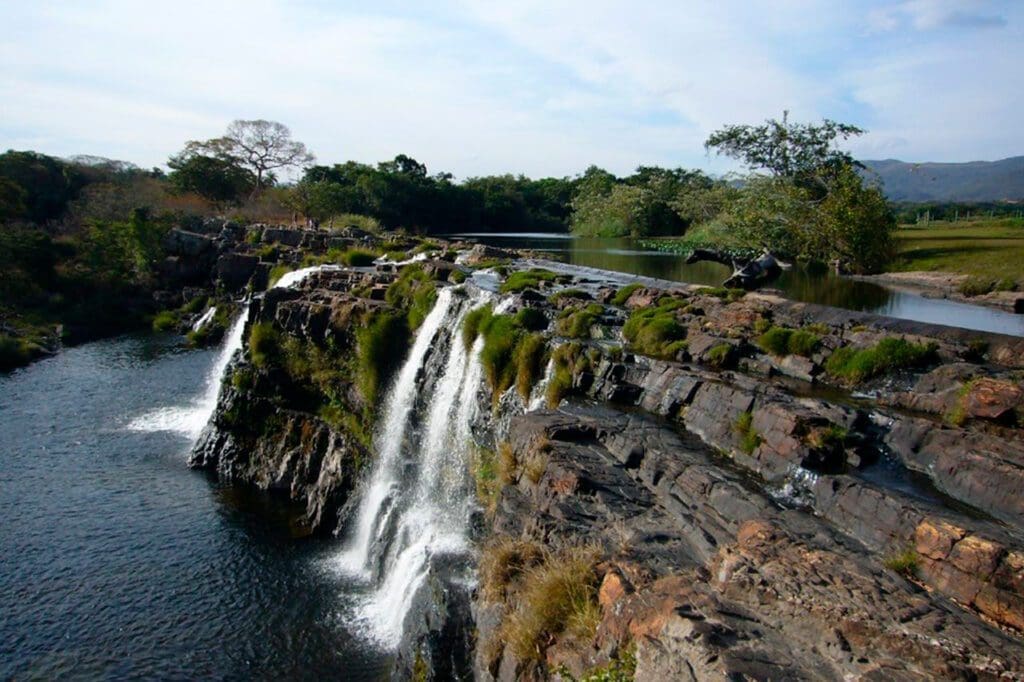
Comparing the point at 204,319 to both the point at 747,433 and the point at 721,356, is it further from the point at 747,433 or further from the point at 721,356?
the point at 747,433

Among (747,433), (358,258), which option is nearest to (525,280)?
(747,433)

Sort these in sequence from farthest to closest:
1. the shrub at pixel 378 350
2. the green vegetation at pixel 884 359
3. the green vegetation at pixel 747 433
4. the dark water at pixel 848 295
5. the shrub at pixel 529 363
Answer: the shrub at pixel 378 350 < the dark water at pixel 848 295 < the shrub at pixel 529 363 < the green vegetation at pixel 884 359 < the green vegetation at pixel 747 433

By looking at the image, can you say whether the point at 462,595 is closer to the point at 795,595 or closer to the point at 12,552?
the point at 795,595

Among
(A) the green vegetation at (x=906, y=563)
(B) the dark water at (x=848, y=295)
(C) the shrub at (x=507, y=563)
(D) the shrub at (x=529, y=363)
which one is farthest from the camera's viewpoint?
(B) the dark water at (x=848, y=295)

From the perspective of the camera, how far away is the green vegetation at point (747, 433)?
9.80 metres

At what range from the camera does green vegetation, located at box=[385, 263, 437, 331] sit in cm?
2097

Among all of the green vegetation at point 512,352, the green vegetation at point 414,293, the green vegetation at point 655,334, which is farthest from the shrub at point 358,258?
the green vegetation at point 655,334

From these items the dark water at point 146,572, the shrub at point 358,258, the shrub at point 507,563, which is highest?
the shrub at point 358,258

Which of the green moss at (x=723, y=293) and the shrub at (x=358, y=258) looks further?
the shrub at (x=358, y=258)

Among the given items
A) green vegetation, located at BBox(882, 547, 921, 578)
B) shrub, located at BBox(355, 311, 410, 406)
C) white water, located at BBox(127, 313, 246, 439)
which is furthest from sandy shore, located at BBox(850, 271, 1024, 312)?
white water, located at BBox(127, 313, 246, 439)

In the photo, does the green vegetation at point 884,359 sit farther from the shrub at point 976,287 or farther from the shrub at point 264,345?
the shrub at point 264,345

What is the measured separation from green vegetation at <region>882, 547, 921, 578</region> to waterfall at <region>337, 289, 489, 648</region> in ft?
21.5

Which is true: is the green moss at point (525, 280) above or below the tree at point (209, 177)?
below

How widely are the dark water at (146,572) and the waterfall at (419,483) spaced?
31.7 inches
